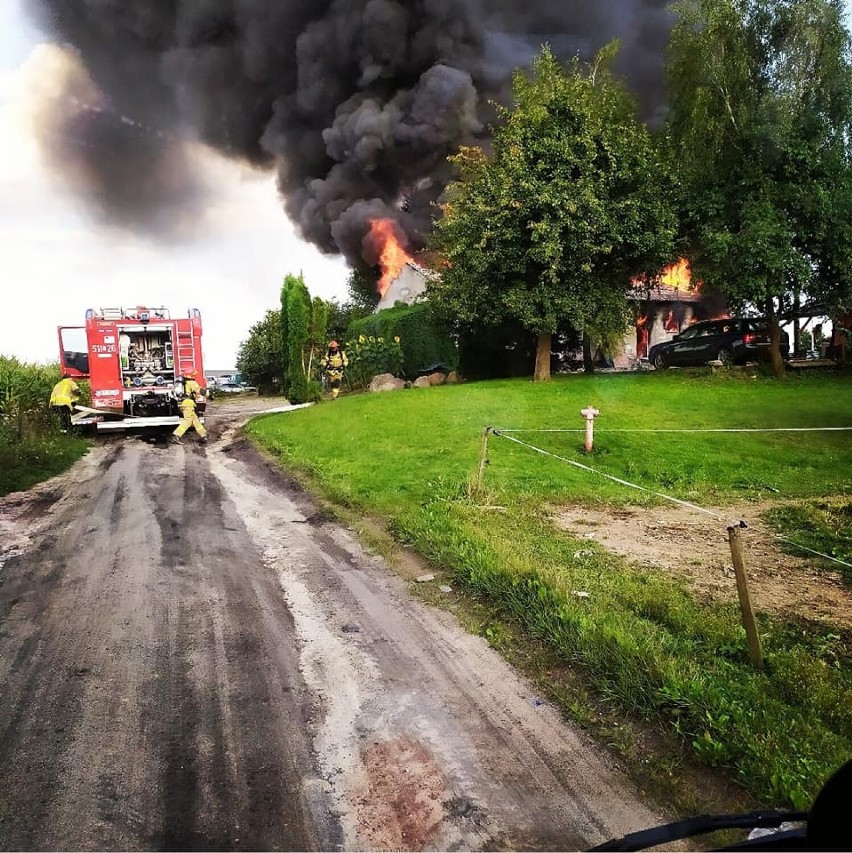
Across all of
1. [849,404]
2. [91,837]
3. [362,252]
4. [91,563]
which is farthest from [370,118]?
[91,837]

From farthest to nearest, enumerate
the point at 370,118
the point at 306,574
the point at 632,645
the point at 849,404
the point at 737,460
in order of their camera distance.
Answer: the point at 370,118 → the point at 849,404 → the point at 737,460 → the point at 306,574 → the point at 632,645

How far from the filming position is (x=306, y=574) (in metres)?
5.58

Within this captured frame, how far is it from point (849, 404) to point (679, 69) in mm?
12884

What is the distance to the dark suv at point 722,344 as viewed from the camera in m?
Result: 21.2

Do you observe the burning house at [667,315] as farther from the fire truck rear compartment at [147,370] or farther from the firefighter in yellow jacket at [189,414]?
the firefighter in yellow jacket at [189,414]

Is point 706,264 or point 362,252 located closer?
point 706,264

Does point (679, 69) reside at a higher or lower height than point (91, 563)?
higher

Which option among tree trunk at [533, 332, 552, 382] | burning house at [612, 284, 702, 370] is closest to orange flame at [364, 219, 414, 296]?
burning house at [612, 284, 702, 370]

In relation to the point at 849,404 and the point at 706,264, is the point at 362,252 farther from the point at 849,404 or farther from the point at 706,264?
the point at 849,404

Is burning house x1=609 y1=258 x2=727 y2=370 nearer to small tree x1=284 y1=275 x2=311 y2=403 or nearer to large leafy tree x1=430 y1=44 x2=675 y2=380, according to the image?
large leafy tree x1=430 y1=44 x2=675 y2=380

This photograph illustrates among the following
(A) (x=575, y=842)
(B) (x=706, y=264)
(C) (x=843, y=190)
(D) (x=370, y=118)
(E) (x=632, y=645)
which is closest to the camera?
(A) (x=575, y=842)

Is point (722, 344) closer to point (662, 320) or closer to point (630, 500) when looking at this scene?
point (662, 320)

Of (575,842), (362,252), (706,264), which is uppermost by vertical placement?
(362,252)

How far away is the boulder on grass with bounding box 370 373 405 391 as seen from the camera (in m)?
23.5
